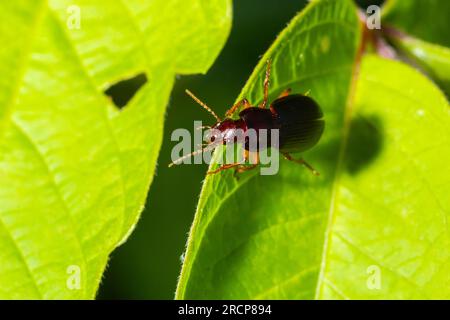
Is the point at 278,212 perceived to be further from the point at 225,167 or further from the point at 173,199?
the point at 173,199

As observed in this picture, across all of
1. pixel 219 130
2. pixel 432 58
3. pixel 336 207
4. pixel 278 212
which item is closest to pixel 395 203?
pixel 336 207

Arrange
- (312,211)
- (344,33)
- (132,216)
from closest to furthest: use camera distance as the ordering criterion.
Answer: (132,216) < (312,211) < (344,33)

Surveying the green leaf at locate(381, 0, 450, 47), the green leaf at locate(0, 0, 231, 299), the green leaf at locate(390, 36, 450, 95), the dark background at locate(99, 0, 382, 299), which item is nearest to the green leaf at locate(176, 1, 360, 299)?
the green leaf at locate(0, 0, 231, 299)

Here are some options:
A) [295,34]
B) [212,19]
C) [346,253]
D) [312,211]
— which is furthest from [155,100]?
[346,253]

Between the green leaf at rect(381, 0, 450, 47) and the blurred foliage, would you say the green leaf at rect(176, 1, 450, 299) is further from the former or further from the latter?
the blurred foliage

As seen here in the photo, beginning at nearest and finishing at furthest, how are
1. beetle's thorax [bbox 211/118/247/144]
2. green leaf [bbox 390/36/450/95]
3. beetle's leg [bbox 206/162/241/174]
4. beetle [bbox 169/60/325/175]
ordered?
1. beetle's leg [bbox 206/162/241/174]
2. beetle [bbox 169/60/325/175]
3. green leaf [bbox 390/36/450/95]
4. beetle's thorax [bbox 211/118/247/144]

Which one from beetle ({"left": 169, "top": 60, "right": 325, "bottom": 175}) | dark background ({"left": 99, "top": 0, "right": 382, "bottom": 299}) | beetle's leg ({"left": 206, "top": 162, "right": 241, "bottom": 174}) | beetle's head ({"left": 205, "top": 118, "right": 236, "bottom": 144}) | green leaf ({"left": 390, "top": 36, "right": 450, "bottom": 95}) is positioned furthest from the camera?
dark background ({"left": 99, "top": 0, "right": 382, "bottom": 299})
